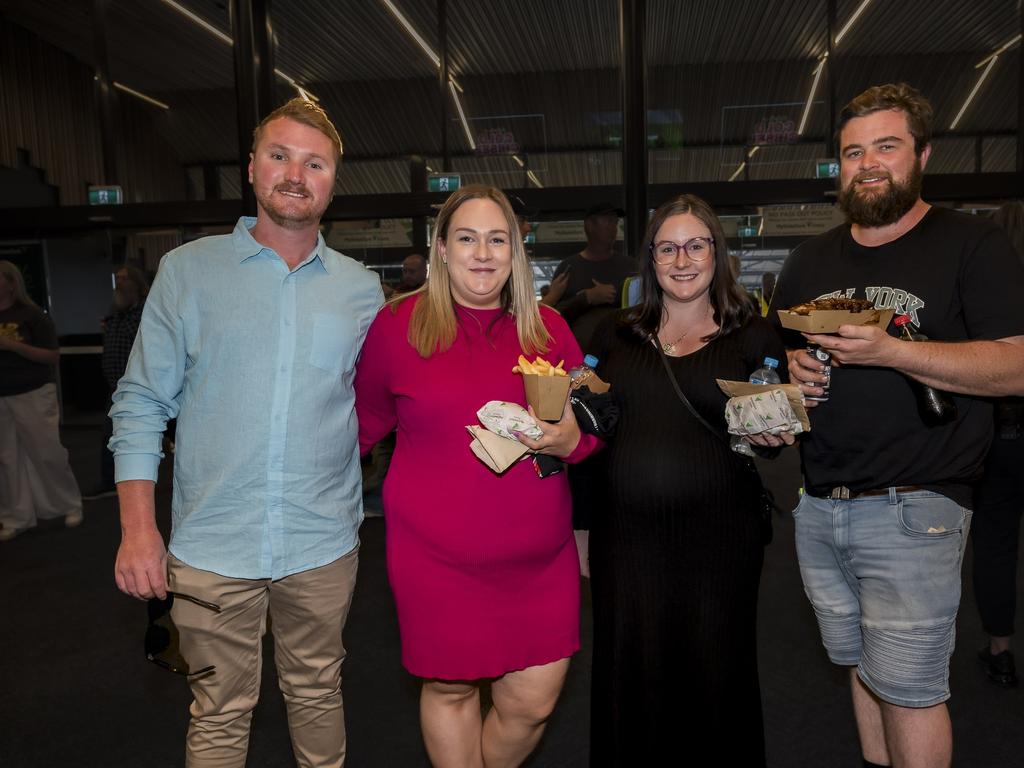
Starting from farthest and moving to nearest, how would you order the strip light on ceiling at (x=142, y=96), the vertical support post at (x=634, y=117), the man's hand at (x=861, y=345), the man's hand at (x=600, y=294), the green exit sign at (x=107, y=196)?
the strip light on ceiling at (x=142, y=96)
the green exit sign at (x=107, y=196)
the vertical support post at (x=634, y=117)
the man's hand at (x=600, y=294)
the man's hand at (x=861, y=345)

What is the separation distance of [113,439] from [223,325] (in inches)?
14.8

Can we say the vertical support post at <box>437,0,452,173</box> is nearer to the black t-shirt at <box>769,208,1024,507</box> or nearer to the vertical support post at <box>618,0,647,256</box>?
the vertical support post at <box>618,0,647,256</box>

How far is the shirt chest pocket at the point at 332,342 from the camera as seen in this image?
6.12ft

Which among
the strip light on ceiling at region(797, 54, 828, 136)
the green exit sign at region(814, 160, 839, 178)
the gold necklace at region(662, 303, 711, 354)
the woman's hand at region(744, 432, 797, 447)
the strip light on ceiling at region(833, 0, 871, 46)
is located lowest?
the woman's hand at region(744, 432, 797, 447)

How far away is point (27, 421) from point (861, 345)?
218 inches

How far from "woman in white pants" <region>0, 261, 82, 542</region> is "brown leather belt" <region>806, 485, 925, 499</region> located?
5.06 meters

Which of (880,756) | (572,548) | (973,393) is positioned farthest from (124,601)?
(973,393)

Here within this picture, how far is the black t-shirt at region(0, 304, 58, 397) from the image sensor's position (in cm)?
488

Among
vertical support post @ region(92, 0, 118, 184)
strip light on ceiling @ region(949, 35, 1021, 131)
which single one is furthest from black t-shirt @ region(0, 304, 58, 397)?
strip light on ceiling @ region(949, 35, 1021, 131)

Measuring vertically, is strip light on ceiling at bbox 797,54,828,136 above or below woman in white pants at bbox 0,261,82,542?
above

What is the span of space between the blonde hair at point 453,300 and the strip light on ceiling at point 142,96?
27.8 ft

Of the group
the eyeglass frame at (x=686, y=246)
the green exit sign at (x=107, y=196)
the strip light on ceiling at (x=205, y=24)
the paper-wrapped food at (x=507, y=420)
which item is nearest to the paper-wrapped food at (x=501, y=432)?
the paper-wrapped food at (x=507, y=420)

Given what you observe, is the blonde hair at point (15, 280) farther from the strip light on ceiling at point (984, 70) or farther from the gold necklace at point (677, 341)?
the strip light on ceiling at point (984, 70)

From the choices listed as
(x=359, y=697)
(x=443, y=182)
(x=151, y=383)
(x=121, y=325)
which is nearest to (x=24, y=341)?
(x=121, y=325)
